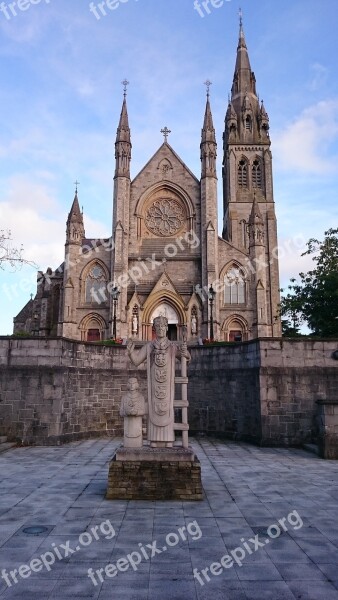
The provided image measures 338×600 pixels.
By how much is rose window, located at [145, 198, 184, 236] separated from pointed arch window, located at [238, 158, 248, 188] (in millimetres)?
9767

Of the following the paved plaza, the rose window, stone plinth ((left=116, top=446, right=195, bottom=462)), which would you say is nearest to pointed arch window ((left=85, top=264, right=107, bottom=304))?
the rose window

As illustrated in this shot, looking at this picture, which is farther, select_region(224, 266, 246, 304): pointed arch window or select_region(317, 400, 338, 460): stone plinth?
select_region(224, 266, 246, 304): pointed arch window

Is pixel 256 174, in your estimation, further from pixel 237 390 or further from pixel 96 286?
pixel 237 390

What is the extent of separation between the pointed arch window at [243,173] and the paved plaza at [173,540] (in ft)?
123

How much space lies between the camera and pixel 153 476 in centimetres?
707

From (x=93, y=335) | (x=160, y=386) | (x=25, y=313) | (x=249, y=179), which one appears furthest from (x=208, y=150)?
(x=160, y=386)

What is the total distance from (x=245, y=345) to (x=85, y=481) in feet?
28.4

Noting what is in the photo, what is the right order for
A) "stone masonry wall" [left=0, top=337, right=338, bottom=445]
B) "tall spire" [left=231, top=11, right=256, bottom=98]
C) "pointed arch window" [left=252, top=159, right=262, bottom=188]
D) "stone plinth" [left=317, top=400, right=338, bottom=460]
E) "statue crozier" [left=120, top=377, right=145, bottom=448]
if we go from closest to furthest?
1. "statue crozier" [left=120, top=377, right=145, bottom=448]
2. "stone plinth" [left=317, top=400, right=338, bottom=460]
3. "stone masonry wall" [left=0, top=337, right=338, bottom=445]
4. "pointed arch window" [left=252, top=159, right=262, bottom=188]
5. "tall spire" [left=231, top=11, right=256, bottom=98]

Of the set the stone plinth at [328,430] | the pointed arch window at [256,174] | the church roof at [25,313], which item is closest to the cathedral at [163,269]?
the church roof at [25,313]

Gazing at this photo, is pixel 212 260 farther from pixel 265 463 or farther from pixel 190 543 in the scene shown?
pixel 190 543

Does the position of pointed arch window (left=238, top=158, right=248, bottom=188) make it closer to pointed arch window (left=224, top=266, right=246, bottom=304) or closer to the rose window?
the rose window

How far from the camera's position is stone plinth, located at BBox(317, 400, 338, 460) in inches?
452

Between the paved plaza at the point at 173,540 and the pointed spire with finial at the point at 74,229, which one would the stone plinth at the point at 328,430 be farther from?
the pointed spire with finial at the point at 74,229

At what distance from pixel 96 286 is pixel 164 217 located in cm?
842
